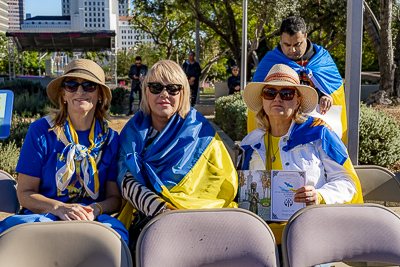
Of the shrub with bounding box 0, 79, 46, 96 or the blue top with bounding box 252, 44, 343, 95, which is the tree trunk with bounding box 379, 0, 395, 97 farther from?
the shrub with bounding box 0, 79, 46, 96

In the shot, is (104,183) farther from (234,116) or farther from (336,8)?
(336,8)

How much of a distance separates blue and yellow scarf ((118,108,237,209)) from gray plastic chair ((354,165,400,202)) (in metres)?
0.93

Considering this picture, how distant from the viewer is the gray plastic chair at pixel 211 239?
234cm

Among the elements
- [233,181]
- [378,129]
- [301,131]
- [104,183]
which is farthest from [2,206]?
[378,129]

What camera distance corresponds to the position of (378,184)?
11.1 feet

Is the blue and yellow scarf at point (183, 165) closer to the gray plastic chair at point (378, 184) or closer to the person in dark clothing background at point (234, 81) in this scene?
the gray plastic chair at point (378, 184)

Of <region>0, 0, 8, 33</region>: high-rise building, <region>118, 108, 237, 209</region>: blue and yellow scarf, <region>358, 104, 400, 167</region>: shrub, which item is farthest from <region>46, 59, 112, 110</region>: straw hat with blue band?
<region>0, 0, 8, 33</region>: high-rise building

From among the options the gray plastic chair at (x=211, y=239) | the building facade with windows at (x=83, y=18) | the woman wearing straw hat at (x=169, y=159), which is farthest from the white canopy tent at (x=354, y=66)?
the building facade with windows at (x=83, y=18)

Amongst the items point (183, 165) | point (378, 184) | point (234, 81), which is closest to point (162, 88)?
point (183, 165)

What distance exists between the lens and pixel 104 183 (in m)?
3.24

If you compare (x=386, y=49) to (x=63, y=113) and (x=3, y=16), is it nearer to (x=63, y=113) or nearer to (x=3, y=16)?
(x=63, y=113)

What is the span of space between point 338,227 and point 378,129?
5.06m

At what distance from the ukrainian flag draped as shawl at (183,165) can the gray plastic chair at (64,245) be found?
2.32 feet

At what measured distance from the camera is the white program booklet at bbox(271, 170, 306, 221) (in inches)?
113
